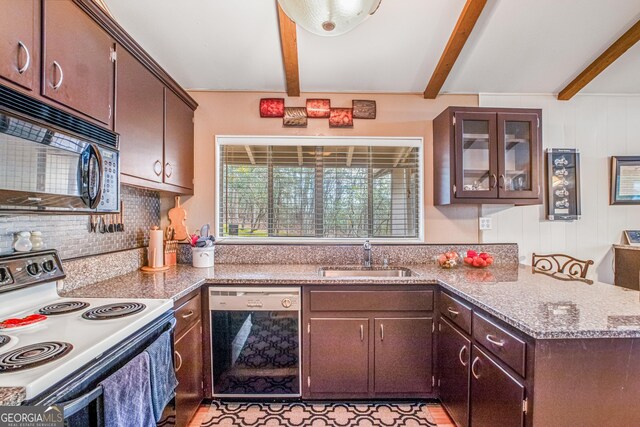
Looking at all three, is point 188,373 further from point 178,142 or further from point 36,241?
point 178,142

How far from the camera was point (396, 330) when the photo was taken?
202cm

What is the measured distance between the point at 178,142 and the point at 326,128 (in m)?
1.21

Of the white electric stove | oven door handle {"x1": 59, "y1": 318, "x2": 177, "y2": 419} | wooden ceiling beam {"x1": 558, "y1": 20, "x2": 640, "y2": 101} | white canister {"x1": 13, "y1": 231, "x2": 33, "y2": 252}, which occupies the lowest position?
oven door handle {"x1": 59, "y1": 318, "x2": 177, "y2": 419}

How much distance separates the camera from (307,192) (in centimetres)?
273

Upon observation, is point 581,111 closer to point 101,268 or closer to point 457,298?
point 457,298

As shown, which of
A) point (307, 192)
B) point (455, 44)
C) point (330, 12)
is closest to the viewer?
point (330, 12)

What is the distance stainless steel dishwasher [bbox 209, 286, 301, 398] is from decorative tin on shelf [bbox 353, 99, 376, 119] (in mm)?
1598

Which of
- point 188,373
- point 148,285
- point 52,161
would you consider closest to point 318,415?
point 188,373

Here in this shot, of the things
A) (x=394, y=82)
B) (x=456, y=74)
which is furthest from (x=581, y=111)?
(x=394, y=82)

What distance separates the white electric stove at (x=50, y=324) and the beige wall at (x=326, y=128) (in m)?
1.27

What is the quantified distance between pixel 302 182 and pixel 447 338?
1.64 m

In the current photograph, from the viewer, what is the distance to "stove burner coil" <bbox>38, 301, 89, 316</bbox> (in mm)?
1314

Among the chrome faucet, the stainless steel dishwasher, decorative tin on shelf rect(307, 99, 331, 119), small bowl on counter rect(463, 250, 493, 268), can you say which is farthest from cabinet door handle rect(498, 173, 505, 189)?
the stainless steel dishwasher

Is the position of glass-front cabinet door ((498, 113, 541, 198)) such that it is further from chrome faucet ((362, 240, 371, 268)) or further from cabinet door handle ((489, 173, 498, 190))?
chrome faucet ((362, 240, 371, 268))
